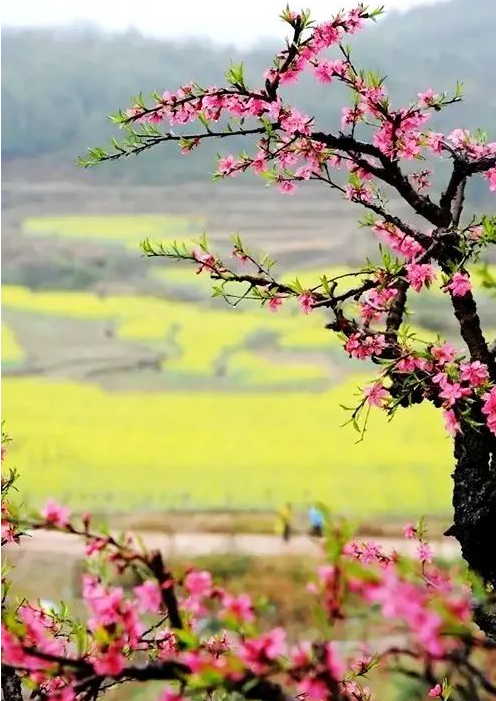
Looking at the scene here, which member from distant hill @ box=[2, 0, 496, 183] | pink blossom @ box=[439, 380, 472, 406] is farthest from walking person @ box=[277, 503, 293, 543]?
distant hill @ box=[2, 0, 496, 183]

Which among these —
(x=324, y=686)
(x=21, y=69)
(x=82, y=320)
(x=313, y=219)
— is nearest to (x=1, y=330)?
(x=82, y=320)

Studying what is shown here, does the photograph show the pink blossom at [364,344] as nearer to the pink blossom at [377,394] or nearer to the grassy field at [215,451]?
the pink blossom at [377,394]

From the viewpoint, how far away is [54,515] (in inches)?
28.1

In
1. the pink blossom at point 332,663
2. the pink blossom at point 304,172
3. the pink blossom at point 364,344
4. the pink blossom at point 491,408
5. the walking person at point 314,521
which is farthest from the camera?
the walking person at point 314,521

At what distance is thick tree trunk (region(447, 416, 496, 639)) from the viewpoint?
104 centimetres

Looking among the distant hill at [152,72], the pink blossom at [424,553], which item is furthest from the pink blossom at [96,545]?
the distant hill at [152,72]

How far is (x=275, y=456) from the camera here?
142cm

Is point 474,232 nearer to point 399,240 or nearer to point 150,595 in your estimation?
Answer: point 399,240

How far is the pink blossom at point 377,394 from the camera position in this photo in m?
1.02

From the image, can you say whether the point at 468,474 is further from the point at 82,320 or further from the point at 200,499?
the point at 82,320

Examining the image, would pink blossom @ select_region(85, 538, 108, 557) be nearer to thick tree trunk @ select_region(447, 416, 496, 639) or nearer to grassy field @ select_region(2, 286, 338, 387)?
thick tree trunk @ select_region(447, 416, 496, 639)

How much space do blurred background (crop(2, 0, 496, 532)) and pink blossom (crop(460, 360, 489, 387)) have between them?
1.41 feet

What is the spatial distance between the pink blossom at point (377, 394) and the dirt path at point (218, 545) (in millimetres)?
426

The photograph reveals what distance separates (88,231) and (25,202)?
0.13 metres
